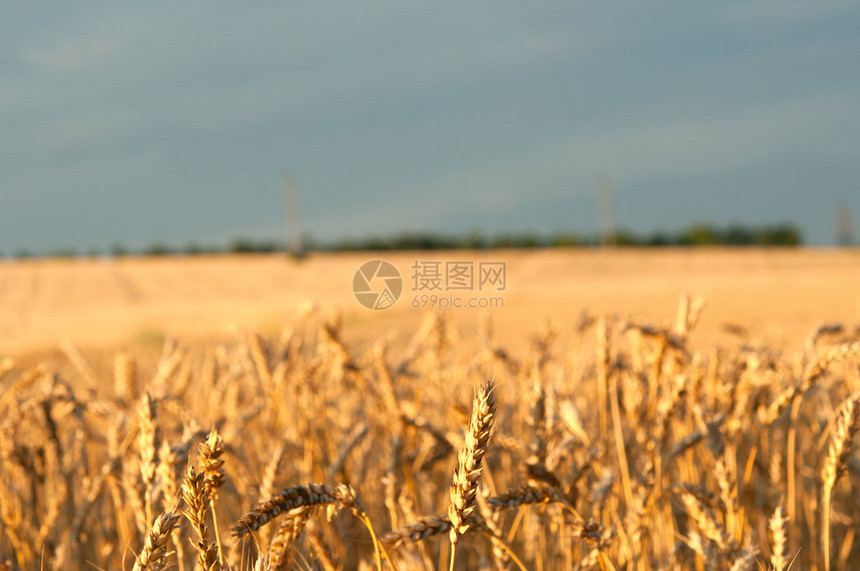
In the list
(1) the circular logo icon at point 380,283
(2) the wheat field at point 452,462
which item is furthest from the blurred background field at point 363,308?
(2) the wheat field at point 452,462

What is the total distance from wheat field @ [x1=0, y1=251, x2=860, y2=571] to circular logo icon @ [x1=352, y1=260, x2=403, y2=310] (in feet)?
0.47

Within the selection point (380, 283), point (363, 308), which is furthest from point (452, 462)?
point (363, 308)

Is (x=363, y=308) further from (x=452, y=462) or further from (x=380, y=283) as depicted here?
(x=380, y=283)

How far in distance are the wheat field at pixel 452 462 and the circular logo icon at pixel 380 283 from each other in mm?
145

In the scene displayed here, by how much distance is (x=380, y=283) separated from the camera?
7.52 feet

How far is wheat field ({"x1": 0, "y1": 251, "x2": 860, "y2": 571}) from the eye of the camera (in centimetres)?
117

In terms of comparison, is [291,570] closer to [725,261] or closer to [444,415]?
[444,415]

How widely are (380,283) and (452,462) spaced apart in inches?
39.0

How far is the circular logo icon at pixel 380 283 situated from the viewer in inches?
89.2

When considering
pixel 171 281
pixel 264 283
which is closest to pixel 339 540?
pixel 264 283

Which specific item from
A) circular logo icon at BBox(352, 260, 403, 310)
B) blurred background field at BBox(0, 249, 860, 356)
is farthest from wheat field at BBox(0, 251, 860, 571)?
blurred background field at BBox(0, 249, 860, 356)

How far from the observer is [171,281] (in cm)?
3519

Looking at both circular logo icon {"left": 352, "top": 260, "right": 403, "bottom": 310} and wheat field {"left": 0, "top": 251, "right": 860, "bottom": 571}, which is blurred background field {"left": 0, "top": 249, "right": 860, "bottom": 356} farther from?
wheat field {"left": 0, "top": 251, "right": 860, "bottom": 571}

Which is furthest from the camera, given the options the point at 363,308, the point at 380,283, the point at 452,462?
the point at 363,308
